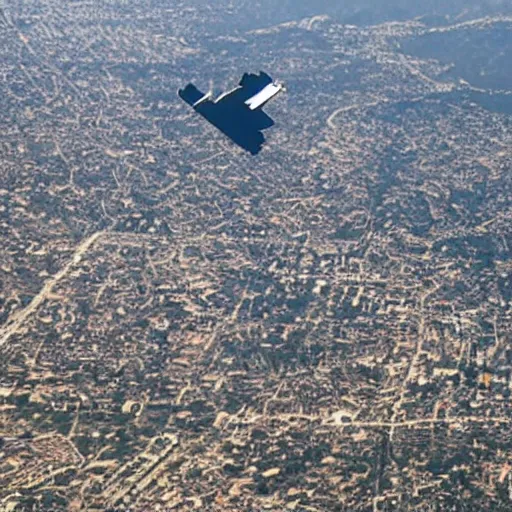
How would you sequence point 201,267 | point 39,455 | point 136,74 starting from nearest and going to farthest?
point 39,455
point 201,267
point 136,74

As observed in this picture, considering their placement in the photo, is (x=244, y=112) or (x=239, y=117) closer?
(x=244, y=112)

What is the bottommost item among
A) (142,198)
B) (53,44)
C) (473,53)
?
(473,53)

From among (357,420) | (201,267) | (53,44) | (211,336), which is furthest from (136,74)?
(357,420)

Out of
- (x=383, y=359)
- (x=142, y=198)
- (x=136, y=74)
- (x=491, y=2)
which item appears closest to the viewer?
(x=383, y=359)

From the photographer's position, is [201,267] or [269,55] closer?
[201,267]

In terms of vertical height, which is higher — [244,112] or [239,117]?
[244,112]

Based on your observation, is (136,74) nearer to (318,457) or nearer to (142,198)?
(142,198)

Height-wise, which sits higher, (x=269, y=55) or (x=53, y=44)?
(x=53, y=44)
